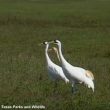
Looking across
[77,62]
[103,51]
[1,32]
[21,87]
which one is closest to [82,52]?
[103,51]

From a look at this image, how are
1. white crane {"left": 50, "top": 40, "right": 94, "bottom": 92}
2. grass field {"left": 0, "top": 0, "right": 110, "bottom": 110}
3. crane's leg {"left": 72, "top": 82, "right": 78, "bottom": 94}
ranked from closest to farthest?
1. grass field {"left": 0, "top": 0, "right": 110, "bottom": 110}
2. white crane {"left": 50, "top": 40, "right": 94, "bottom": 92}
3. crane's leg {"left": 72, "top": 82, "right": 78, "bottom": 94}

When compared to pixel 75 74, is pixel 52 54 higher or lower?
higher

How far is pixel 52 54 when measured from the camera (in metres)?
25.9

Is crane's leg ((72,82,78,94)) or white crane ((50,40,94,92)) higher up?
white crane ((50,40,94,92))

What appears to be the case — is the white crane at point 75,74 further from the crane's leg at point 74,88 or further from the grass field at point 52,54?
the grass field at point 52,54

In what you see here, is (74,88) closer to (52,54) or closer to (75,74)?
(75,74)

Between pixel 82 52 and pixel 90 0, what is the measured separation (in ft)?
173

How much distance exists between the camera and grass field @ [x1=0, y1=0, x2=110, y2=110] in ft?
42.1

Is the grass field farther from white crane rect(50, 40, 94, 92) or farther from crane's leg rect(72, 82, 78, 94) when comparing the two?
white crane rect(50, 40, 94, 92)

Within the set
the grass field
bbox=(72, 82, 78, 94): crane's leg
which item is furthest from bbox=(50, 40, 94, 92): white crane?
the grass field

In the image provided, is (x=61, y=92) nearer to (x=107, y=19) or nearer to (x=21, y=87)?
(x=21, y=87)

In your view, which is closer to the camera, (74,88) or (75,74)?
(75,74)

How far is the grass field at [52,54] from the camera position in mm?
12845

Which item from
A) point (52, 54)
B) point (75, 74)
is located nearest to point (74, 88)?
point (75, 74)
